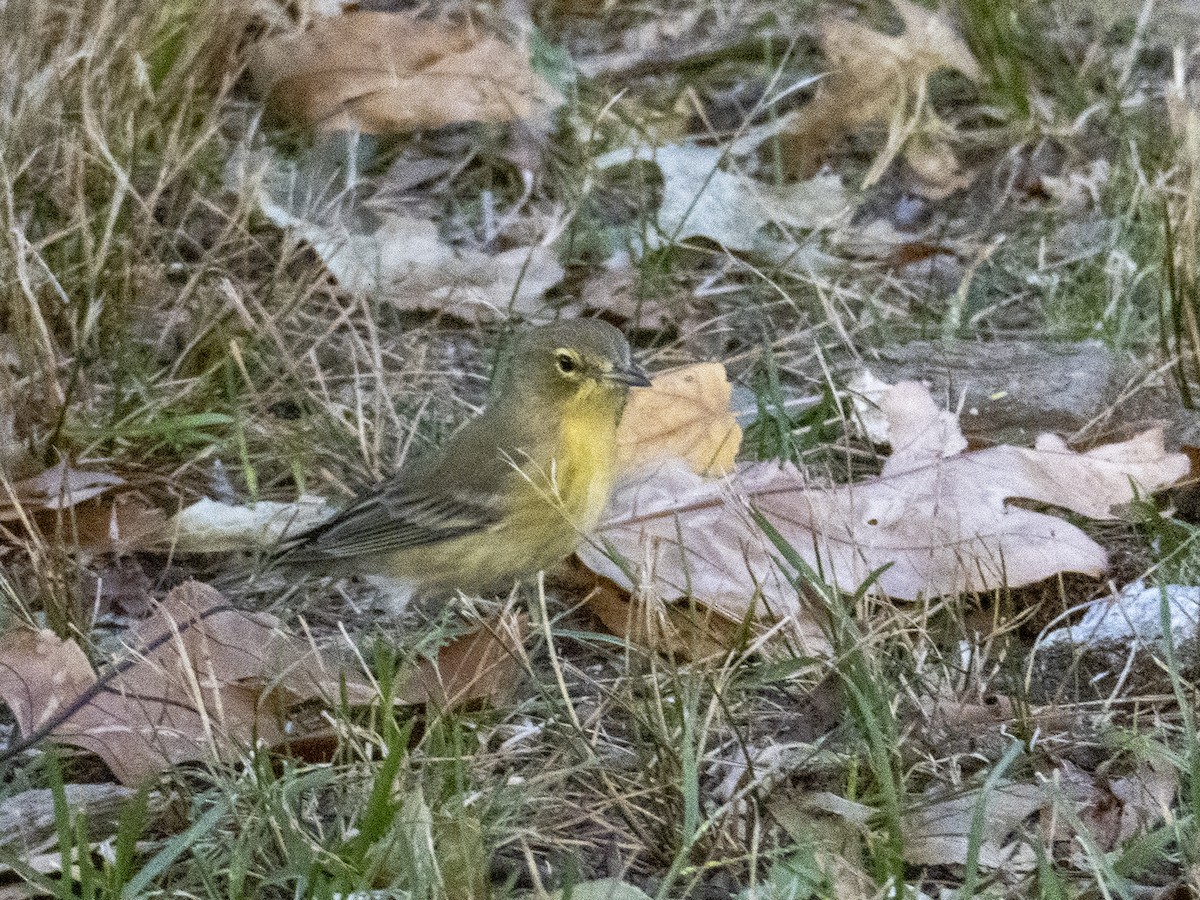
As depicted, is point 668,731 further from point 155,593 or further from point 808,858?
point 155,593

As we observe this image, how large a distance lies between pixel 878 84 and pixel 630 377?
2476mm

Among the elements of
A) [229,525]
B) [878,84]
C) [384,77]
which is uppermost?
[384,77]

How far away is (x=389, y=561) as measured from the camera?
431 cm

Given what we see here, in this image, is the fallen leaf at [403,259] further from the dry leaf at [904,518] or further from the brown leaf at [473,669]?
the brown leaf at [473,669]

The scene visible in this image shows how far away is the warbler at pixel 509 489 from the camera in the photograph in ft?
13.9

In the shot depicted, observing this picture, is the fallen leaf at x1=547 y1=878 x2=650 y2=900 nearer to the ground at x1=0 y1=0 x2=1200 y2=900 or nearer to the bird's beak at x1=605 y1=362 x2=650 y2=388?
the ground at x1=0 y1=0 x2=1200 y2=900

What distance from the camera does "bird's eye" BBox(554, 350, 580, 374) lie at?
446 centimetres

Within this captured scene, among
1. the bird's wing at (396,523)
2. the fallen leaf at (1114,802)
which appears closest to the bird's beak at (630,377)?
the bird's wing at (396,523)

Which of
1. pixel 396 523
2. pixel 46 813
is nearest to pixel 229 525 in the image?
pixel 396 523

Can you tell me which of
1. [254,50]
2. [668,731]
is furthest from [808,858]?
[254,50]

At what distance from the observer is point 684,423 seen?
4477 mm

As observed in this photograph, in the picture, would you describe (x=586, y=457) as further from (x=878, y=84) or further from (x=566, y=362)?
(x=878, y=84)

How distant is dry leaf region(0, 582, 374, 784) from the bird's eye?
1.12 metres

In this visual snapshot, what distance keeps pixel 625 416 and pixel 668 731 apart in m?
1.54
